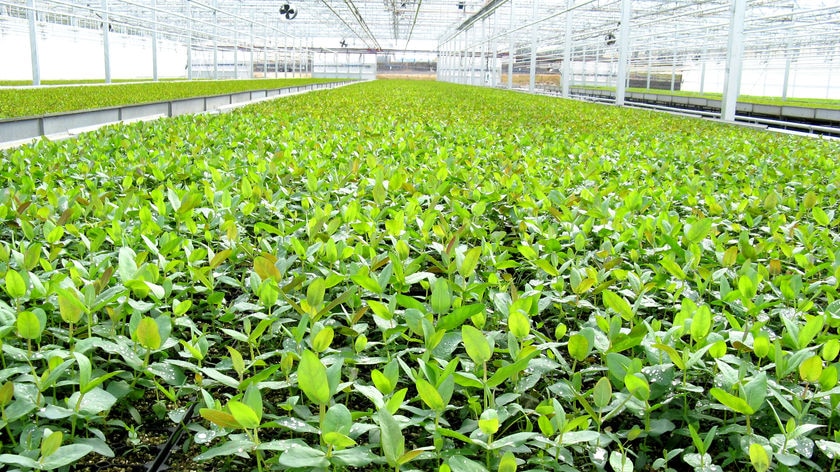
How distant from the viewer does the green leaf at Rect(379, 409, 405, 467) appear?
91cm

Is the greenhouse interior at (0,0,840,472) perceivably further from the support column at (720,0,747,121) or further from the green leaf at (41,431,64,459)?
the support column at (720,0,747,121)

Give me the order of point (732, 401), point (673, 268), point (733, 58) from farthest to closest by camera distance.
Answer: point (733, 58), point (673, 268), point (732, 401)

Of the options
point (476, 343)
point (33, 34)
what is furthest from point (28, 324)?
point (33, 34)

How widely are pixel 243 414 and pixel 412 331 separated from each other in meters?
0.48

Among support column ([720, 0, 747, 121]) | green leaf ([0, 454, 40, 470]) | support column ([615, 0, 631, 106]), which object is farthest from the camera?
support column ([615, 0, 631, 106])

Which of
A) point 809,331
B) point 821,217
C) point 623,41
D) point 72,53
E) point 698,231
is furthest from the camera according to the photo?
point 72,53

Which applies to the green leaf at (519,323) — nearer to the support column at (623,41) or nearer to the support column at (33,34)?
the support column at (623,41)

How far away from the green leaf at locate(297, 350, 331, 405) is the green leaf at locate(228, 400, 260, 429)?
0.27ft

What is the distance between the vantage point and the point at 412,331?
136cm

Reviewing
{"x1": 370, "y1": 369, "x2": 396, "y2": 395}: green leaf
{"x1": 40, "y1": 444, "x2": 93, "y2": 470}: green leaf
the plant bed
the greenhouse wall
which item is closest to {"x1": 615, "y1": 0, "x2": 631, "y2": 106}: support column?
the plant bed

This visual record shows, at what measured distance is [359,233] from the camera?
210cm

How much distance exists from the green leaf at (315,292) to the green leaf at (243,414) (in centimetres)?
39

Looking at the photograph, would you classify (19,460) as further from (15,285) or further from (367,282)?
(367,282)

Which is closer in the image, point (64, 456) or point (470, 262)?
point (64, 456)
